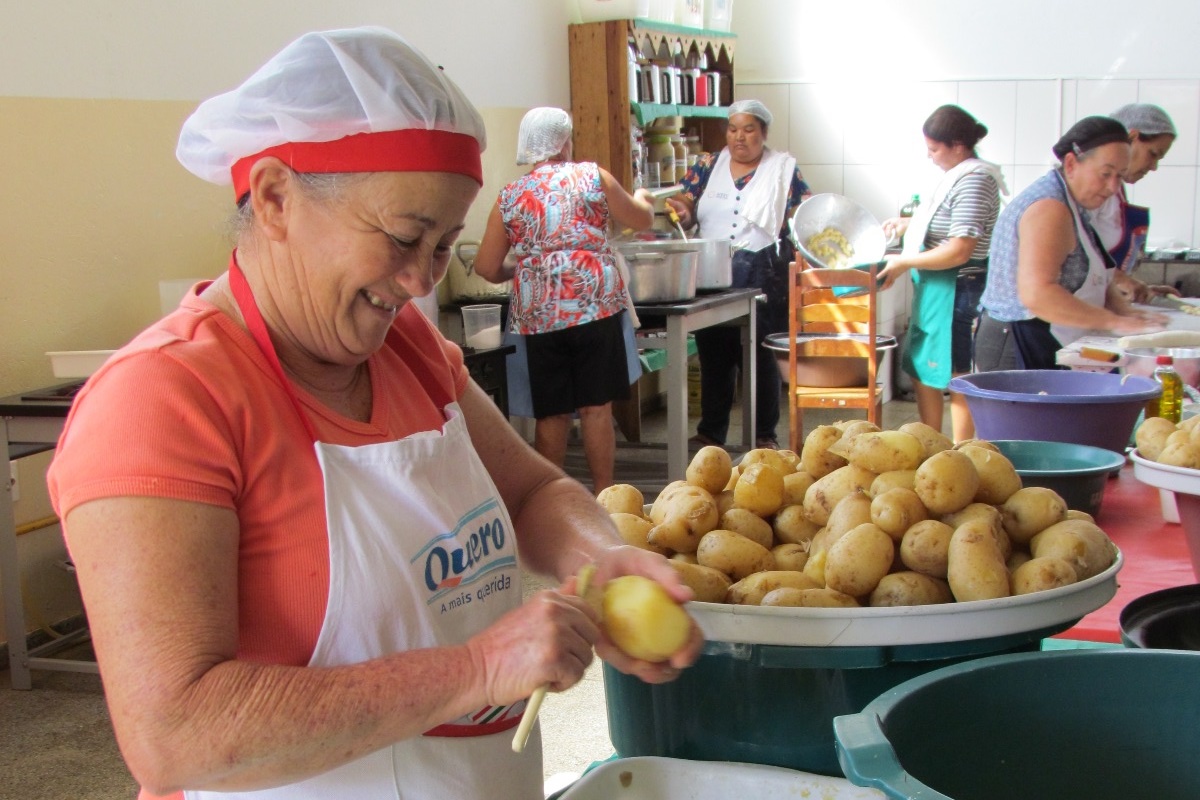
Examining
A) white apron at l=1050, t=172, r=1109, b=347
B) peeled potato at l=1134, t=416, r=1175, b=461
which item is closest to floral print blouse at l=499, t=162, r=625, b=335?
white apron at l=1050, t=172, r=1109, b=347

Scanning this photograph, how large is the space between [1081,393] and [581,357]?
248 centimetres

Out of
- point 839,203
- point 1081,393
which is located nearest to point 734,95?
point 839,203

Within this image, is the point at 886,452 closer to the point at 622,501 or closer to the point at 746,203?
the point at 622,501

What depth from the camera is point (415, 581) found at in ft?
3.42

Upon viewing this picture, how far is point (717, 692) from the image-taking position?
115 centimetres

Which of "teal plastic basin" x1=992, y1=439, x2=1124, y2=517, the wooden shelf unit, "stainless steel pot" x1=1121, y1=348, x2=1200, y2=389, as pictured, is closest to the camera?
"teal plastic basin" x1=992, y1=439, x2=1124, y2=517

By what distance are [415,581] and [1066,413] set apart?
55.5 inches

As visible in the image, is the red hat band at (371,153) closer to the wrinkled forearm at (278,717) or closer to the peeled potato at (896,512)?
the wrinkled forearm at (278,717)

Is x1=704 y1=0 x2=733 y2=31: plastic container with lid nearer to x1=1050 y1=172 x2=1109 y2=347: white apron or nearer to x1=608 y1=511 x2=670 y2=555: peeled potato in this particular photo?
x1=1050 y1=172 x2=1109 y2=347: white apron

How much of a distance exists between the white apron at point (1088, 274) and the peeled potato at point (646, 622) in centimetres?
251

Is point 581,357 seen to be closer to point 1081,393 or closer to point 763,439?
point 763,439

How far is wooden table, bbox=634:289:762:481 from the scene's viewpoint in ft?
15.5

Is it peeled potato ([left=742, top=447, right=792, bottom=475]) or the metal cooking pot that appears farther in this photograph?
the metal cooking pot

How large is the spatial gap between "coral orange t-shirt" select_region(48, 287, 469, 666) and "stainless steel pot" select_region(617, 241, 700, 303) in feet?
12.4
